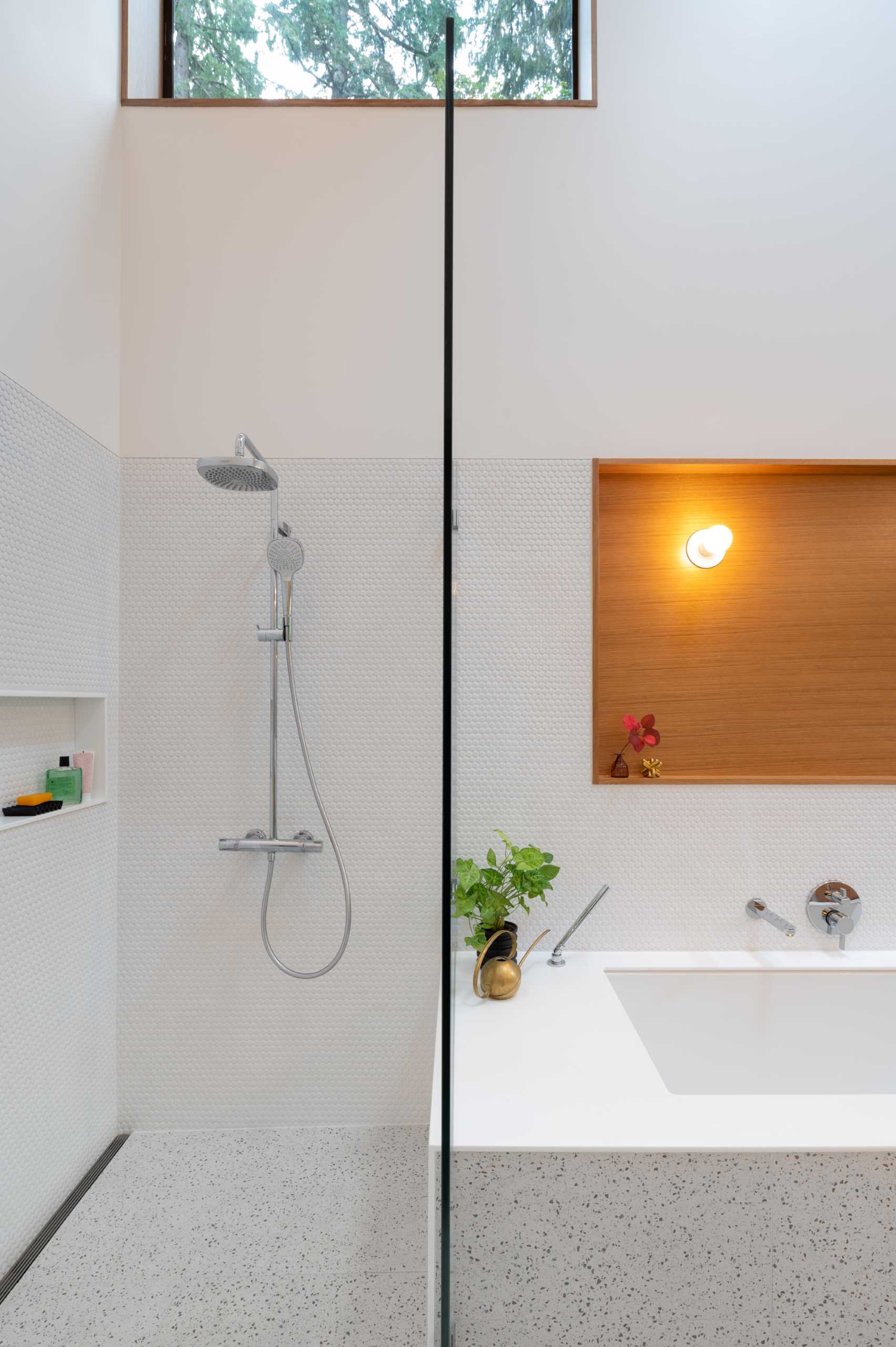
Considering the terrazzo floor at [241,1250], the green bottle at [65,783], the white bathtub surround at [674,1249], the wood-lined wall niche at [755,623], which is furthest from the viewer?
the wood-lined wall niche at [755,623]

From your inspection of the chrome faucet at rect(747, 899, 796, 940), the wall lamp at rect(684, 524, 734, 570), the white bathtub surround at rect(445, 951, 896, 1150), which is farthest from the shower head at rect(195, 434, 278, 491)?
the chrome faucet at rect(747, 899, 796, 940)

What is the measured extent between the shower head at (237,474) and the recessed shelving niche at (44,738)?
57 cm

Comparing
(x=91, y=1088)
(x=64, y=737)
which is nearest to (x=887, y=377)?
(x=64, y=737)

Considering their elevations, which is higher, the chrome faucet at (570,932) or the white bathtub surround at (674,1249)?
the chrome faucet at (570,932)

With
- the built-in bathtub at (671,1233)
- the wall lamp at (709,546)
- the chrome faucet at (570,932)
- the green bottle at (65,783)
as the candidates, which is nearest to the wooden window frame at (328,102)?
the wall lamp at (709,546)

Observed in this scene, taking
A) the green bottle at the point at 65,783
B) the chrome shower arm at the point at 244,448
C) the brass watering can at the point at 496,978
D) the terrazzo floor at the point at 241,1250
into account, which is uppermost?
the chrome shower arm at the point at 244,448

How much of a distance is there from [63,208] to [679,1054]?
237 cm

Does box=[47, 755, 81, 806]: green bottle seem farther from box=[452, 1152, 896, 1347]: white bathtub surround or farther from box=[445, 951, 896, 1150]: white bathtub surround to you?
box=[452, 1152, 896, 1347]: white bathtub surround

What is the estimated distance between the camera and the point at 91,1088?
1.70 metres

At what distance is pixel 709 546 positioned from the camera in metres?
1.86

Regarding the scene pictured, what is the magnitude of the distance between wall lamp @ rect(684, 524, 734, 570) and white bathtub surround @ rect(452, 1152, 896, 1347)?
1.31 meters

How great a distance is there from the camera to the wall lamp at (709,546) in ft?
6.11

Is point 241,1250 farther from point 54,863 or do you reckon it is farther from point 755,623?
point 755,623

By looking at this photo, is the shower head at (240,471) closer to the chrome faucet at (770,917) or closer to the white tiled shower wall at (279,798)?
the white tiled shower wall at (279,798)
